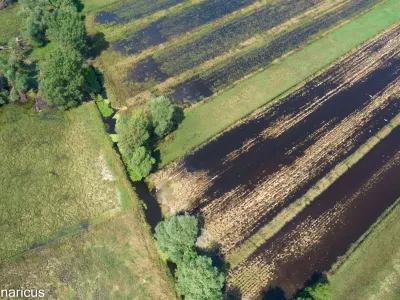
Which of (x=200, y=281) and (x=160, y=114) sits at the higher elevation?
(x=160, y=114)

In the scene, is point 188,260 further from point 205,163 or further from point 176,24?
point 176,24

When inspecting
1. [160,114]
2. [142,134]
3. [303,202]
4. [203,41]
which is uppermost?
[203,41]

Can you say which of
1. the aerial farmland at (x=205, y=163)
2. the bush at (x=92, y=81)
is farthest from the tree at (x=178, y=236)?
the bush at (x=92, y=81)

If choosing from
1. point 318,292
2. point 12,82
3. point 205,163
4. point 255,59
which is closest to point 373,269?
point 318,292

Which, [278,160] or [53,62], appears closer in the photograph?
[278,160]

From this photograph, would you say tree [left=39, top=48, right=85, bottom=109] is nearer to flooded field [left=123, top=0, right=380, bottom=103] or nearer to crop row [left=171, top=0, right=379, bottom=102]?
flooded field [left=123, top=0, right=380, bottom=103]

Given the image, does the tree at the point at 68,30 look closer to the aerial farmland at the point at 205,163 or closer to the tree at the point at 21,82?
the aerial farmland at the point at 205,163

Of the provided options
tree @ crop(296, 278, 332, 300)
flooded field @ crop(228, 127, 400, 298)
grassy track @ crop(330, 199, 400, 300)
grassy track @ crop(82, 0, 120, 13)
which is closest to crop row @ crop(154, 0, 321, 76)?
grassy track @ crop(82, 0, 120, 13)
